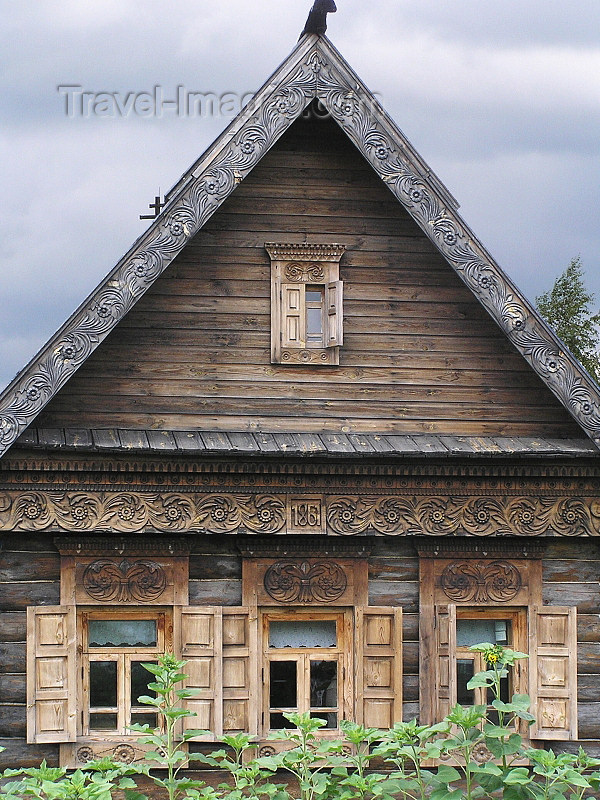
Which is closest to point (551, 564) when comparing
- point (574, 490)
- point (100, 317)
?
point (574, 490)

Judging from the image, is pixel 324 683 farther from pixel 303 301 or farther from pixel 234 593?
pixel 303 301

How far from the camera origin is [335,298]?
8.50 m

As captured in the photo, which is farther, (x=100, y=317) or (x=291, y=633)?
(x=291, y=633)

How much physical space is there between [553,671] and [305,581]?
6.56 ft

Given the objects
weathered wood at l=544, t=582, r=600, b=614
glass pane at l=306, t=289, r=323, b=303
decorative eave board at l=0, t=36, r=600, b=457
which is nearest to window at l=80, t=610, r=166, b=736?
glass pane at l=306, t=289, r=323, b=303

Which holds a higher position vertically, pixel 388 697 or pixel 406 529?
pixel 406 529

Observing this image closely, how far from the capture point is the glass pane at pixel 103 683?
8250 mm

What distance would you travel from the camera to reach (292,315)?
853cm

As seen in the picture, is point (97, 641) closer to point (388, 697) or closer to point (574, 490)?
point (388, 697)

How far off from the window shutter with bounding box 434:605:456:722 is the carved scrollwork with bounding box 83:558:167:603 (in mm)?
2087

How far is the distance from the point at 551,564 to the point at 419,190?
120 inches

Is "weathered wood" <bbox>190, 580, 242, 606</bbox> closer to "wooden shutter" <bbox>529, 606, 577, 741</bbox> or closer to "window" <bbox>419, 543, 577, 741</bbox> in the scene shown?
"window" <bbox>419, 543, 577, 741</bbox>

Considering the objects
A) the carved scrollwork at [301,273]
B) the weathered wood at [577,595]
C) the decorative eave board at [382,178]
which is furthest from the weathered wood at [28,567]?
the weathered wood at [577,595]

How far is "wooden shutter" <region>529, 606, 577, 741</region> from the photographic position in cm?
849
